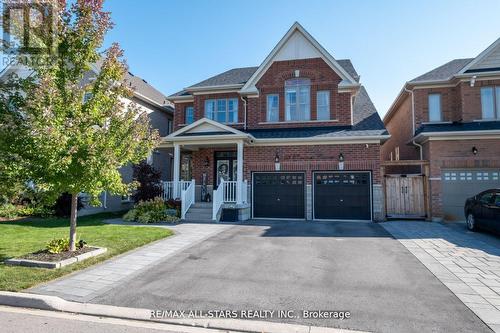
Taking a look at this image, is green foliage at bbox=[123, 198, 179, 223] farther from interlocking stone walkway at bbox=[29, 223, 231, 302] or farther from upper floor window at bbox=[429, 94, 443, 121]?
upper floor window at bbox=[429, 94, 443, 121]

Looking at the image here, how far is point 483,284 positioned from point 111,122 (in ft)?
29.6

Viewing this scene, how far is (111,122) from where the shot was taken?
26.0 feet

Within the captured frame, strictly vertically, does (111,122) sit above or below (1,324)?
above

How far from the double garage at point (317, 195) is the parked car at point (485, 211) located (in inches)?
159

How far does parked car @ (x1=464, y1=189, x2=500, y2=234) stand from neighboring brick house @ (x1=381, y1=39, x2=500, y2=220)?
2200 millimetres

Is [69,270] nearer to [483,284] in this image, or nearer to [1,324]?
[1,324]

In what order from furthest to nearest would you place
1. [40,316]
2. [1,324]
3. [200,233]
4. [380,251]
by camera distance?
[200,233] < [380,251] < [40,316] < [1,324]

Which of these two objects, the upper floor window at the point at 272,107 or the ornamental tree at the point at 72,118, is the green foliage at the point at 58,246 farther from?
the upper floor window at the point at 272,107

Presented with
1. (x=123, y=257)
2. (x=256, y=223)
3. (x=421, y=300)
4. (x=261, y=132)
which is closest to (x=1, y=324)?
(x=123, y=257)

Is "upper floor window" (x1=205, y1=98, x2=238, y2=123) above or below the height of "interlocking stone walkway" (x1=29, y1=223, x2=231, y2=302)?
above

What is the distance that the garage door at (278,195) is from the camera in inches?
620

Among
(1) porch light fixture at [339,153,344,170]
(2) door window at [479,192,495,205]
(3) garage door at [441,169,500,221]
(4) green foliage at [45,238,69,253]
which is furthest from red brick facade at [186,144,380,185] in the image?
(4) green foliage at [45,238,69,253]

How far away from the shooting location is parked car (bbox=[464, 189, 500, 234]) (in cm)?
1055

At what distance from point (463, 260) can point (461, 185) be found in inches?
326
